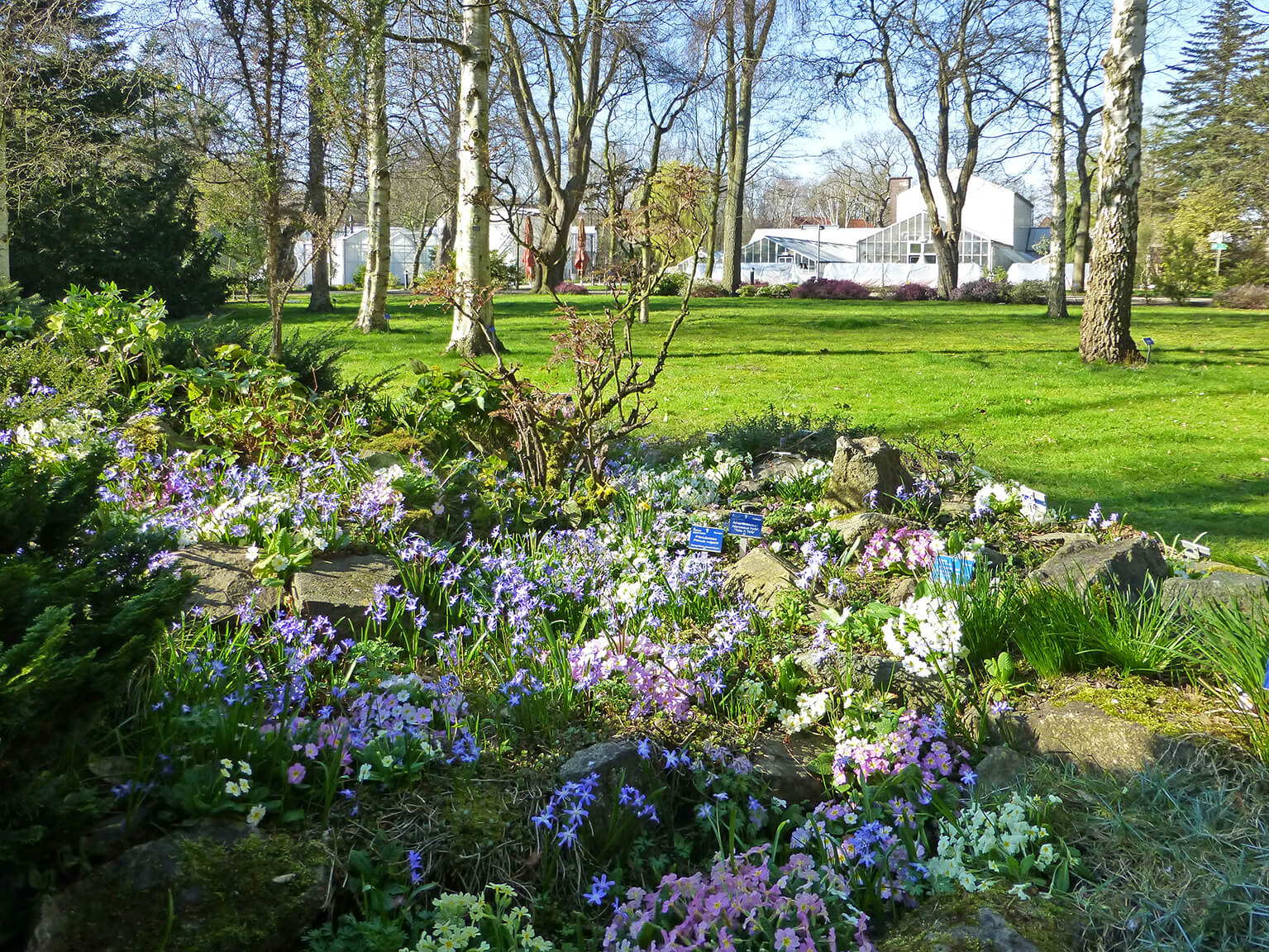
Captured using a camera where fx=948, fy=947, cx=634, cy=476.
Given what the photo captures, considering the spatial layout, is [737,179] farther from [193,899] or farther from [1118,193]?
[193,899]

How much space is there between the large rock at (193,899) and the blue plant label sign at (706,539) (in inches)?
92.2

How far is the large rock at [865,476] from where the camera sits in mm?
4637

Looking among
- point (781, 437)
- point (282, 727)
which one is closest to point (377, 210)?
point (781, 437)

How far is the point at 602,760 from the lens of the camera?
260 centimetres

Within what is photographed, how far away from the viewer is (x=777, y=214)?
9356 centimetres

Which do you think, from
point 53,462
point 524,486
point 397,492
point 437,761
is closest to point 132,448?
point 53,462

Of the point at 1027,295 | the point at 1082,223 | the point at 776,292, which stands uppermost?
the point at 1082,223

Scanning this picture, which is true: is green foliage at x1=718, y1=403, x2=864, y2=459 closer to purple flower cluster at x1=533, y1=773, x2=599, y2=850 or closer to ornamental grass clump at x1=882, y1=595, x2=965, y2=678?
ornamental grass clump at x1=882, y1=595, x2=965, y2=678

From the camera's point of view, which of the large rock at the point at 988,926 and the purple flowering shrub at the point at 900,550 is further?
the purple flowering shrub at the point at 900,550

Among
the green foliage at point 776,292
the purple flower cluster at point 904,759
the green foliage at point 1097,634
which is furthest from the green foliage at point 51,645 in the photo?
the green foliage at point 776,292

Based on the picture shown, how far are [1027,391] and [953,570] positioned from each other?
708 cm

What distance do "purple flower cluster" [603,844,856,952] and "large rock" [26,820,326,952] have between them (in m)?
0.70

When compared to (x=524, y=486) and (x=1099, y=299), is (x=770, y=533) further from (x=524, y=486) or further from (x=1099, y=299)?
(x=1099, y=299)

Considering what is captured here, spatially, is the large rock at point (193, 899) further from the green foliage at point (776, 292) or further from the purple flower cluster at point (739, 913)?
the green foliage at point (776, 292)
